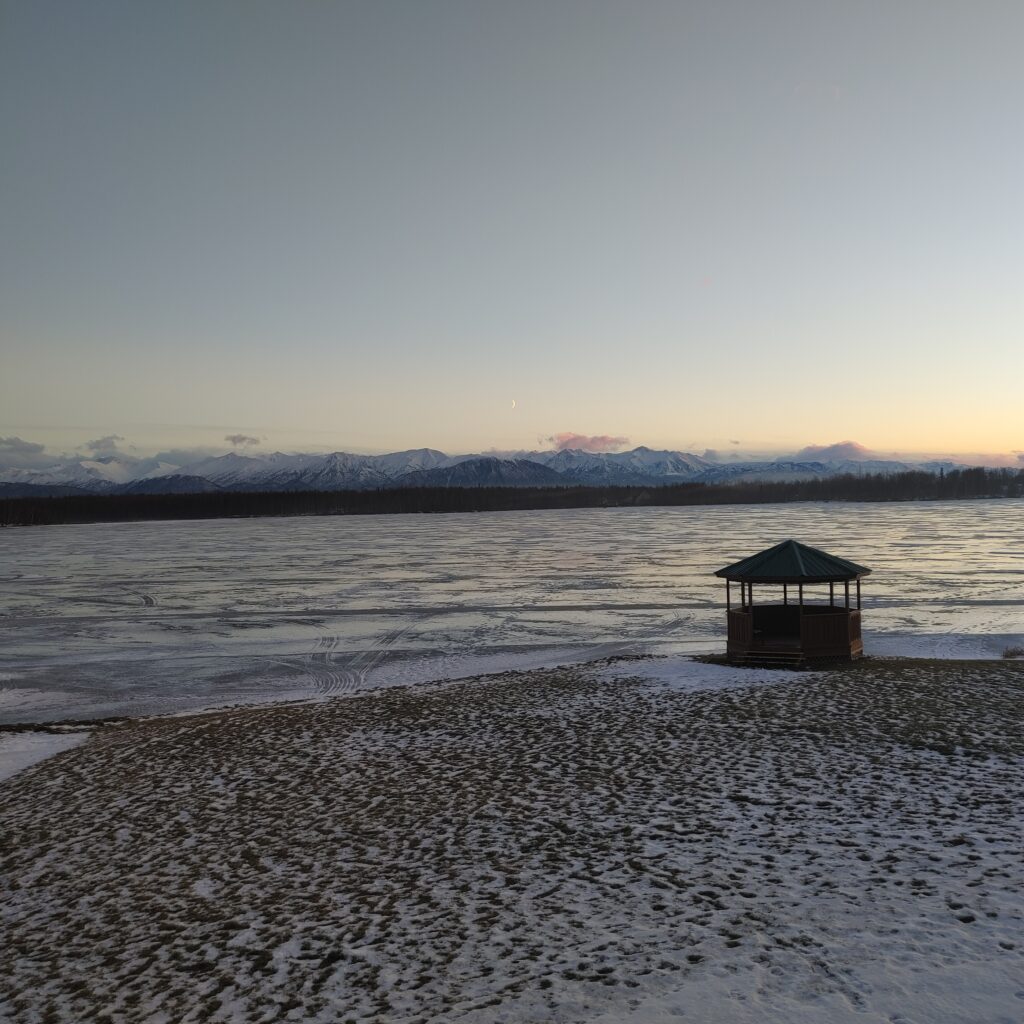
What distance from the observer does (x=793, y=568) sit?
22.8 m

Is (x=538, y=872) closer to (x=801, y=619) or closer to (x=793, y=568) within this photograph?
(x=801, y=619)

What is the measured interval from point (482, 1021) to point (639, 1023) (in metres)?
1.29

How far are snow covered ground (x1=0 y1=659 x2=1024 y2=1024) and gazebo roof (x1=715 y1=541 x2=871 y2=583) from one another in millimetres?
6395

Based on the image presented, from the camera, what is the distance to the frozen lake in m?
24.4

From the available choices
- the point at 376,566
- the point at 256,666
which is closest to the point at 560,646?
the point at 256,666

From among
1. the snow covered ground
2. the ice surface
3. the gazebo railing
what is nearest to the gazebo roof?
the gazebo railing

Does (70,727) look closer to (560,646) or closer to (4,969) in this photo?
(4,969)

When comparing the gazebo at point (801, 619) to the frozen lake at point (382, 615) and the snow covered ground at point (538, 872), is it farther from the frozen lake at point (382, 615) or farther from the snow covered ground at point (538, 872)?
the snow covered ground at point (538, 872)

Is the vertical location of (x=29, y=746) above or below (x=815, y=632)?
below

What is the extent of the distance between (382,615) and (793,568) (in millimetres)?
18660

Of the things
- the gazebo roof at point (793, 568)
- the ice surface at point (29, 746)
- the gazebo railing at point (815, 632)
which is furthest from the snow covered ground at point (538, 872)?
the gazebo roof at point (793, 568)

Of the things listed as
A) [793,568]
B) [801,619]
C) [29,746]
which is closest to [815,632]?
[801,619]

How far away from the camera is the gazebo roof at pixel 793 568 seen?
74.7ft

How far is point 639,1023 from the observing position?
666cm
